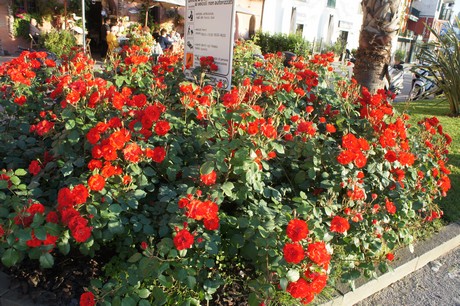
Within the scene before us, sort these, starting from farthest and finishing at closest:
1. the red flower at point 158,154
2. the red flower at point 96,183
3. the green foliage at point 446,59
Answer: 1. the green foliage at point 446,59
2. the red flower at point 158,154
3. the red flower at point 96,183

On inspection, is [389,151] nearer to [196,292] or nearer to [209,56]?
[196,292]

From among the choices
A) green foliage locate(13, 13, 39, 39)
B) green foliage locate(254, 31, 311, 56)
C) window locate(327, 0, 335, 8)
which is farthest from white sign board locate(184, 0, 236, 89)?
window locate(327, 0, 335, 8)

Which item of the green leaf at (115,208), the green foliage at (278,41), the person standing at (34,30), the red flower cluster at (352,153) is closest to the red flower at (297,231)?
the red flower cluster at (352,153)

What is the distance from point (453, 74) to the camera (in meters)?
7.76

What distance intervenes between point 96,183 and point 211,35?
2.20 metres

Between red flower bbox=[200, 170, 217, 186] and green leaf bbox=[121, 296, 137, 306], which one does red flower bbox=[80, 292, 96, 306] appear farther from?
red flower bbox=[200, 170, 217, 186]

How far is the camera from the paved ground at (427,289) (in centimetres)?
279

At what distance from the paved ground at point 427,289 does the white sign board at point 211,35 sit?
2.12 metres

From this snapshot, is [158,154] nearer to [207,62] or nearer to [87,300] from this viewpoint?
[87,300]

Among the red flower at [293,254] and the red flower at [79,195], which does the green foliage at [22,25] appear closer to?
the red flower at [79,195]

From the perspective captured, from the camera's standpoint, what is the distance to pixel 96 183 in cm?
195

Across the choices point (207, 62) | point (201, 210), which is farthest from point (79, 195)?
point (207, 62)

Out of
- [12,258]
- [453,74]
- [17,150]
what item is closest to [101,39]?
[453,74]

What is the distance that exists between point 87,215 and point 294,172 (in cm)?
140
